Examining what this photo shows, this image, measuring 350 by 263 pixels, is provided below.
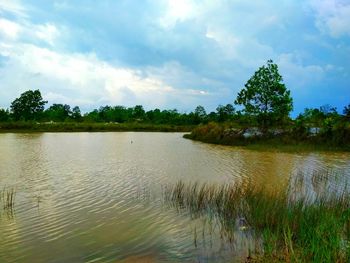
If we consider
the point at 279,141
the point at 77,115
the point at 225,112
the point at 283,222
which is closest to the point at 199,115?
the point at 225,112

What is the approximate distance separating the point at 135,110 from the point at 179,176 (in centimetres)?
10833

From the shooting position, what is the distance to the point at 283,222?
25.2 ft

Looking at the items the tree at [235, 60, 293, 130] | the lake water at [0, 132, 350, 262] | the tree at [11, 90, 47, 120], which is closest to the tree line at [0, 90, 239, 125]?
the tree at [11, 90, 47, 120]

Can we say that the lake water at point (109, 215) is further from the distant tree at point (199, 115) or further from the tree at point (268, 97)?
the distant tree at point (199, 115)

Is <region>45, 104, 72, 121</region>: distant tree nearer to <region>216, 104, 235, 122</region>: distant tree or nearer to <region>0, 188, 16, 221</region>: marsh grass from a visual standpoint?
<region>216, 104, 235, 122</region>: distant tree

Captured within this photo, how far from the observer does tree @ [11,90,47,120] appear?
94.6 metres

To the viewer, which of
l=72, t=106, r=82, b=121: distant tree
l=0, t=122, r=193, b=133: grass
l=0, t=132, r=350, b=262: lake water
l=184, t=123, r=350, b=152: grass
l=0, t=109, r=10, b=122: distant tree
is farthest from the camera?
l=72, t=106, r=82, b=121: distant tree

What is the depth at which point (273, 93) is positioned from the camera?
39.7m

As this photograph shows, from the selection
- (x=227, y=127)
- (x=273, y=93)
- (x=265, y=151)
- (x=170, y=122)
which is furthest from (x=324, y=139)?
(x=170, y=122)

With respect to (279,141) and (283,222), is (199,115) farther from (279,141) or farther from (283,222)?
(283,222)

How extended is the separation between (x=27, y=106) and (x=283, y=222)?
96790 millimetres

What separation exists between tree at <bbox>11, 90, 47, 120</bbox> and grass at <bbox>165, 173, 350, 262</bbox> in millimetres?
91013

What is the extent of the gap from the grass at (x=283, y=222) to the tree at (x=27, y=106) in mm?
91013

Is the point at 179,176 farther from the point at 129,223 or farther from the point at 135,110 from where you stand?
the point at 135,110
